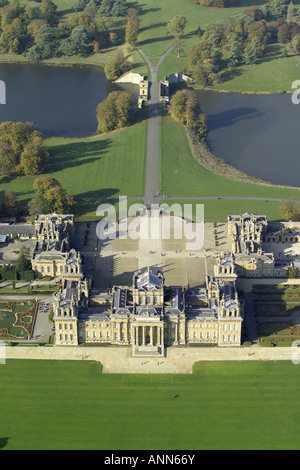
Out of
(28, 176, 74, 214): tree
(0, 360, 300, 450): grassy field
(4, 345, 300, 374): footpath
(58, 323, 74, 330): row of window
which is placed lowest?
(0, 360, 300, 450): grassy field

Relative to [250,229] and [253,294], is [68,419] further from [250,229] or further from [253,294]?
[250,229]

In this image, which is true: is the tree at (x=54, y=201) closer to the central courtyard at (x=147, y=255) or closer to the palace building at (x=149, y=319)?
the central courtyard at (x=147, y=255)

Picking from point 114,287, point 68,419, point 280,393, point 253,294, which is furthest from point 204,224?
point 68,419

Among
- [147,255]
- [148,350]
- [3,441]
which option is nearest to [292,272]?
[147,255]

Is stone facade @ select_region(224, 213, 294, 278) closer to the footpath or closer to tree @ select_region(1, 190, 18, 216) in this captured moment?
the footpath

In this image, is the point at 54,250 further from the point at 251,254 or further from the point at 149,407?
the point at 149,407

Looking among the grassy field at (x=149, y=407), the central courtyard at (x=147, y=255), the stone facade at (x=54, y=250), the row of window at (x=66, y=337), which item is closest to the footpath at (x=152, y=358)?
the row of window at (x=66, y=337)

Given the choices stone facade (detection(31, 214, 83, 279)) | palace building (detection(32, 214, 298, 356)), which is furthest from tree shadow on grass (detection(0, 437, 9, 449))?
stone facade (detection(31, 214, 83, 279))
